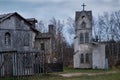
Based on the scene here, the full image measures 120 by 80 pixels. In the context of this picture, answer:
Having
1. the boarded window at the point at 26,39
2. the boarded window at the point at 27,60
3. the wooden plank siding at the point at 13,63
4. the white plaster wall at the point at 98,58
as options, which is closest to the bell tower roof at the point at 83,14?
the white plaster wall at the point at 98,58

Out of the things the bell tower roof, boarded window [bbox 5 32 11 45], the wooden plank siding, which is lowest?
the wooden plank siding

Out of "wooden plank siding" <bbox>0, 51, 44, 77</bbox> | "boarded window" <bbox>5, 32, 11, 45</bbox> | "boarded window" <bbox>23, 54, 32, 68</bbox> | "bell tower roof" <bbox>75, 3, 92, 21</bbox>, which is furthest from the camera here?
"bell tower roof" <bbox>75, 3, 92, 21</bbox>

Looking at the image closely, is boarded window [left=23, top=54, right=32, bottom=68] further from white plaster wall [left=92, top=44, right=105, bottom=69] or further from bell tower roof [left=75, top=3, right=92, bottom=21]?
bell tower roof [left=75, top=3, right=92, bottom=21]

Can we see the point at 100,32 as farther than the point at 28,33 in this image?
Yes

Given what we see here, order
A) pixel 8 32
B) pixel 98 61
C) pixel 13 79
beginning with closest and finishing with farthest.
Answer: pixel 13 79 < pixel 8 32 < pixel 98 61

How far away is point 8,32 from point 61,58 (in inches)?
1328

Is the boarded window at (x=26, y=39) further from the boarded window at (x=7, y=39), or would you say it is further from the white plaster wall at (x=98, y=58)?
the white plaster wall at (x=98, y=58)

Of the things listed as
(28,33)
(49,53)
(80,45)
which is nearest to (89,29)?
(80,45)

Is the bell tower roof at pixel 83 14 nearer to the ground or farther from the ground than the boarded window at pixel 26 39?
farther from the ground

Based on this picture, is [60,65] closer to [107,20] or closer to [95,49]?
[95,49]

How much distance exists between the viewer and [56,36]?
83875mm

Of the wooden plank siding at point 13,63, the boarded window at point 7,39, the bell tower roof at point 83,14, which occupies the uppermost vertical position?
the bell tower roof at point 83,14

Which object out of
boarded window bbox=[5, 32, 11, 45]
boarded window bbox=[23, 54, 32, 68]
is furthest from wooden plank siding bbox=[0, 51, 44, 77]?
boarded window bbox=[5, 32, 11, 45]

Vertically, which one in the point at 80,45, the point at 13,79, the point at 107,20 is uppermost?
the point at 107,20
